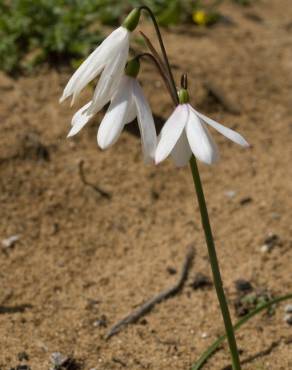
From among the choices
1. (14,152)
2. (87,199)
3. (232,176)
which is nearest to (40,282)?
(87,199)

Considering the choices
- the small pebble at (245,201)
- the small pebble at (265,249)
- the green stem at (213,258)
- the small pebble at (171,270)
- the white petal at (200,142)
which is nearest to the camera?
the white petal at (200,142)

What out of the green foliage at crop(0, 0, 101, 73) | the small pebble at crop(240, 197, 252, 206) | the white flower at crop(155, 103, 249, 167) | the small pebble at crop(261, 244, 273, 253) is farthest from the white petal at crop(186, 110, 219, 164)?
the green foliage at crop(0, 0, 101, 73)

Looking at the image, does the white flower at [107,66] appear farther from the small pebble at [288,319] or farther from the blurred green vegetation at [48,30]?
the blurred green vegetation at [48,30]

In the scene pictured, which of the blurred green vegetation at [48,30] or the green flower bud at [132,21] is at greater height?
the green flower bud at [132,21]

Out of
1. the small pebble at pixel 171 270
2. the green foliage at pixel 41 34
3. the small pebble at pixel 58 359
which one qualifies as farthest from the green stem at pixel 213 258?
the green foliage at pixel 41 34

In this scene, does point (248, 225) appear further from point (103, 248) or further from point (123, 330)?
point (123, 330)

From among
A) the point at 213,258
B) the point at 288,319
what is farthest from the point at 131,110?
the point at 288,319

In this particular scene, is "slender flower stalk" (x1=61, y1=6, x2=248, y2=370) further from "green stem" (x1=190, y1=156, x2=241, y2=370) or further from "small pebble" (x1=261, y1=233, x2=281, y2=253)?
"small pebble" (x1=261, y1=233, x2=281, y2=253)
